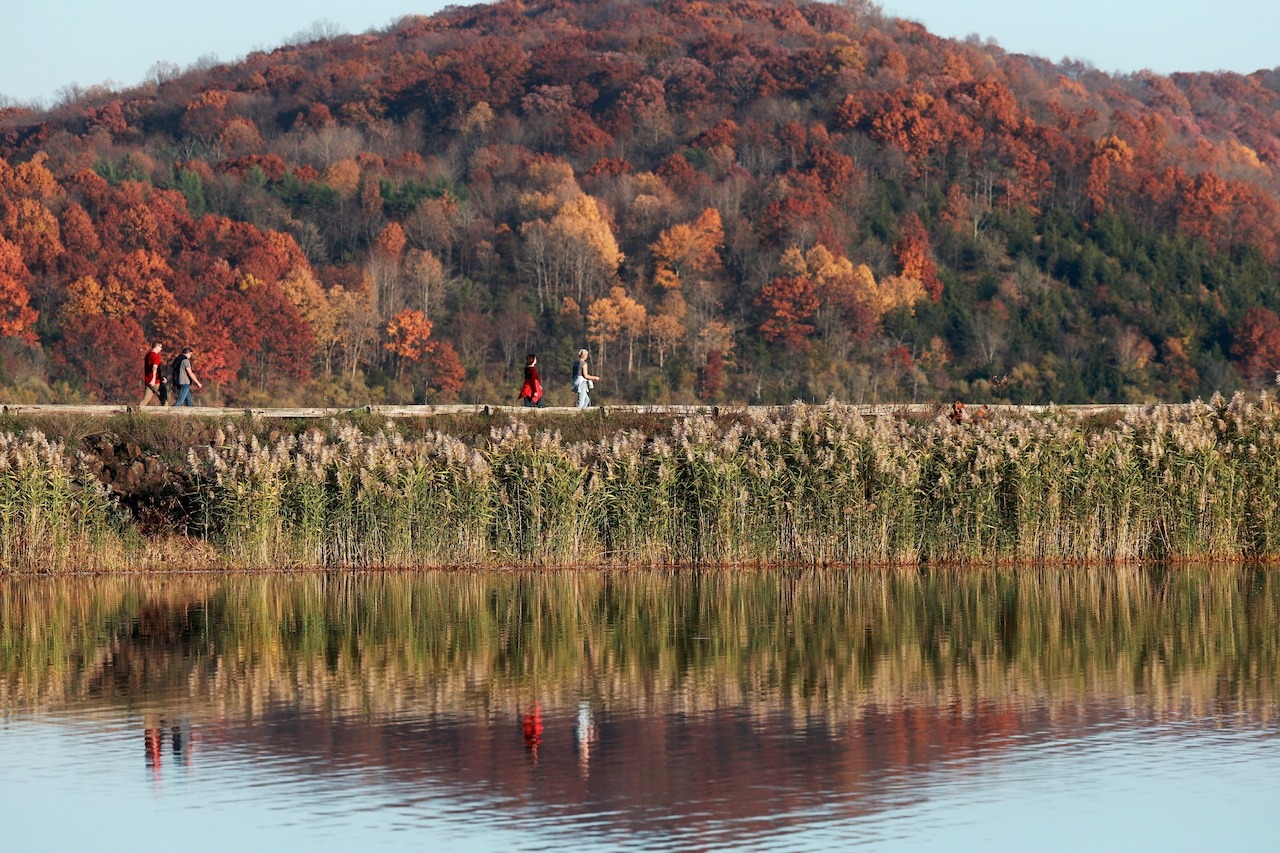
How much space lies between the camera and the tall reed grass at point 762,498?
1099 inches

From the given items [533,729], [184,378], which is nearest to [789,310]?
[184,378]

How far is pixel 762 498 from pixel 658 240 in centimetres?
6753

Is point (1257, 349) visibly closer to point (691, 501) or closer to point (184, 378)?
point (184, 378)

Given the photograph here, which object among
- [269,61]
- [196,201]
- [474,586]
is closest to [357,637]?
[474,586]

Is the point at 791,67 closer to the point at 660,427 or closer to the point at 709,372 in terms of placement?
the point at 709,372

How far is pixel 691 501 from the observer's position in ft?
93.2

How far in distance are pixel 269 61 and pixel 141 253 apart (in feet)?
213

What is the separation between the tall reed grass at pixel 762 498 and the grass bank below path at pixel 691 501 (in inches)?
1.2

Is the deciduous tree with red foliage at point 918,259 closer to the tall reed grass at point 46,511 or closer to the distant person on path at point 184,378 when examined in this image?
the distant person on path at point 184,378

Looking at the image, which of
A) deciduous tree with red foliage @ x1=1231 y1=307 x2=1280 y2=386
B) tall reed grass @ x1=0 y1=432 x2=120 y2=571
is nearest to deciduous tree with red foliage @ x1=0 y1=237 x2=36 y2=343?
deciduous tree with red foliage @ x1=1231 y1=307 x2=1280 y2=386

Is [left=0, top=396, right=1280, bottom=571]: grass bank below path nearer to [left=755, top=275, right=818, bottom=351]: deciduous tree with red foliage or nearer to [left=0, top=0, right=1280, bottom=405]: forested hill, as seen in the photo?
[left=0, top=0, right=1280, bottom=405]: forested hill

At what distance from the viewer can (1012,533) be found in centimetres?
2859

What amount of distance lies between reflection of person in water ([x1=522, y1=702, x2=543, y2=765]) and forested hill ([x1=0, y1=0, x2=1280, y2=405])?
53.6 m

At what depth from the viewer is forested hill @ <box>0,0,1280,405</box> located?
8225 cm
